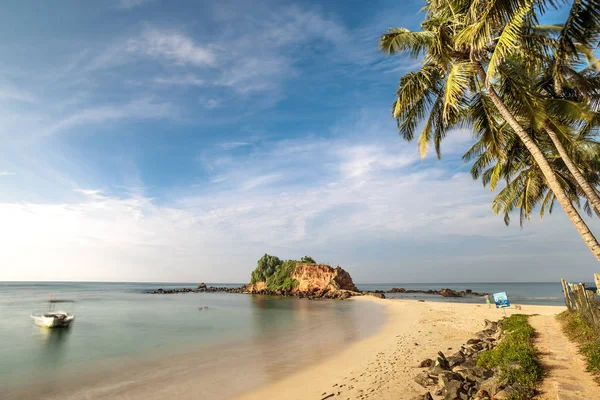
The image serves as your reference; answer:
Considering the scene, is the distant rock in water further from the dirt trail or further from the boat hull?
the dirt trail

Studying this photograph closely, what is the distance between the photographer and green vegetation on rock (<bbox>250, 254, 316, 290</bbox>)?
79.8m

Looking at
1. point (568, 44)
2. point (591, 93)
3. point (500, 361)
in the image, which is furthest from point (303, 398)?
point (591, 93)

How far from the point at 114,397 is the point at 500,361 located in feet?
44.7

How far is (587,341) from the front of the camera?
9562 mm

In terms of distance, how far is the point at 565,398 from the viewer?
18.5 feet

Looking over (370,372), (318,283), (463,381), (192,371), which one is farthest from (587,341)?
(318,283)

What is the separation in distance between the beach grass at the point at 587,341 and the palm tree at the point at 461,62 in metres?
2.64

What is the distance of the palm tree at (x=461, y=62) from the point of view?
789cm

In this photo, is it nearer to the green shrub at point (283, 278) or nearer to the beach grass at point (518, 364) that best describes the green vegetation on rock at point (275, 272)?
the green shrub at point (283, 278)

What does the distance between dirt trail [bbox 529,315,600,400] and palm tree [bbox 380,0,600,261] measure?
10.1 feet

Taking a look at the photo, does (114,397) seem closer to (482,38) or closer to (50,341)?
(50,341)

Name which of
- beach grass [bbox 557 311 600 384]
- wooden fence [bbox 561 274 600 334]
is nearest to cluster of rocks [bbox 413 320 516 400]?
beach grass [bbox 557 311 600 384]

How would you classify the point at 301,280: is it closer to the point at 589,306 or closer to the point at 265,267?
the point at 265,267

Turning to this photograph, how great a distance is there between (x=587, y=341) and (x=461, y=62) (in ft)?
34.0
